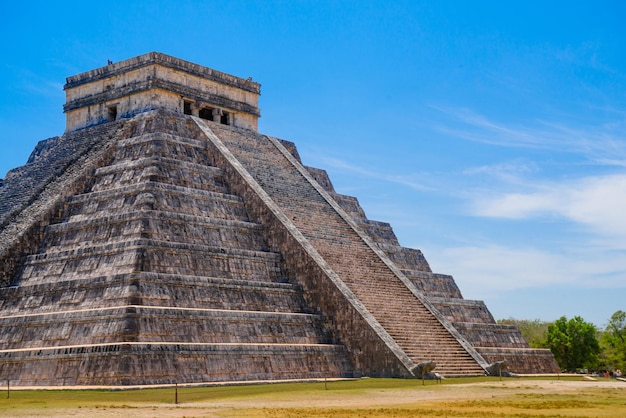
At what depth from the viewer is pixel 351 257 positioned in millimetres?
28562

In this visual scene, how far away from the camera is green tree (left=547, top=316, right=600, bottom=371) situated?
42.1 metres

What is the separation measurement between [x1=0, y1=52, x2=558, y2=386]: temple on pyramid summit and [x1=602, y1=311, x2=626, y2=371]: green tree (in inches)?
688

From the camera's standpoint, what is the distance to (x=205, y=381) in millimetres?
21109

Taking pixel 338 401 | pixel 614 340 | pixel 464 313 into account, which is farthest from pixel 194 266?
pixel 614 340

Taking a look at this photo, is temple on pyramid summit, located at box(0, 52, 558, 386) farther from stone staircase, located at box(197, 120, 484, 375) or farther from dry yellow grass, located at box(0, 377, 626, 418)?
dry yellow grass, located at box(0, 377, 626, 418)

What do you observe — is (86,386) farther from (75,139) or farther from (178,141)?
(75,139)

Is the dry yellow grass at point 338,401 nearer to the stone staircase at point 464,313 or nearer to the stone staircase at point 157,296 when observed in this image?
the stone staircase at point 157,296

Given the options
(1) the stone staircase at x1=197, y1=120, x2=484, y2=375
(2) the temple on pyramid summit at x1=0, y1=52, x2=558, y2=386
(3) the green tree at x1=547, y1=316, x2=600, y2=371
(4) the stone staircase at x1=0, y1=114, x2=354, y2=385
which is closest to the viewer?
(4) the stone staircase at x1=0, y1=114, x2=354, y2=385

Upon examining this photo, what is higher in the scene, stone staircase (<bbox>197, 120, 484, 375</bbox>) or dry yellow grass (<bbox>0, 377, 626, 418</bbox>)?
stone staircase (<bbox>197, 120, 484, 375</bbox>)

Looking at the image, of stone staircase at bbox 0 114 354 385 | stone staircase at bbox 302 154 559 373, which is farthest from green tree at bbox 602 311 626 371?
stone staircase at bbox 0 114 354 385

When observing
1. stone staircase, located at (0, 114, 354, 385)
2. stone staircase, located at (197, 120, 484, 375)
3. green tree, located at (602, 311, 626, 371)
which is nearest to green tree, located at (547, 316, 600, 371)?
green tree, located at (602, 311, 626, 371)

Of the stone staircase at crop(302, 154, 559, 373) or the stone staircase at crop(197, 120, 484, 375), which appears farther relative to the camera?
the stone staircase at crop(302, 154, 559, 373)

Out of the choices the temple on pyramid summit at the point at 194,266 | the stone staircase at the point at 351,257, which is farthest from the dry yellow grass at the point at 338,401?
→ the stone staircase at the point at 351,257

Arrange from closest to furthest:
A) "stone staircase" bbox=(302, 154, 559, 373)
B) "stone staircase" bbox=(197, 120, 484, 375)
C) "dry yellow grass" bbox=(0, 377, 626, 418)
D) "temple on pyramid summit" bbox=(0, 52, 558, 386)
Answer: "dry yellow grass" bbox=(0, 377, 626, 418) → "temple on pyramid summit" bbox=(0, 52, 558, 386) → "stone staircase" bbox=(197, 120, 484, 375) → "stone staircase" bbox=(302, 154, 559, 373)
